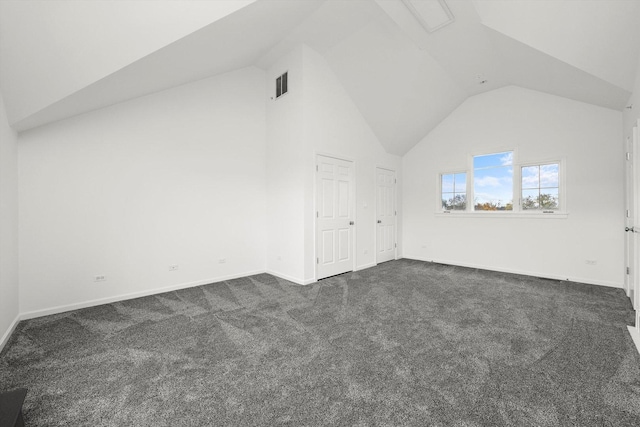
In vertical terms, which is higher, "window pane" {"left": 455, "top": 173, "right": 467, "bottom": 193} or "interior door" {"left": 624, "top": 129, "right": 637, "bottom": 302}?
"window pane" {"left": 455, "top": 173, "right": 467, "bottom": 193}

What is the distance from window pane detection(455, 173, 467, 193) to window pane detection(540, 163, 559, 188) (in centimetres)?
125

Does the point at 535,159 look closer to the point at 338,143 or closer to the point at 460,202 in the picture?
the point at 460,202

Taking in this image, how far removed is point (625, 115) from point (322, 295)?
5.02 m

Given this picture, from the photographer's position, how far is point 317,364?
2.00 meters

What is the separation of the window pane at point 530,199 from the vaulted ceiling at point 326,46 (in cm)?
159

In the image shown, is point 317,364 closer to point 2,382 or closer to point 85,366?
point 85,366

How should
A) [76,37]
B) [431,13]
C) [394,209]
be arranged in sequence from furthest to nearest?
[394,209]
[431,13]
[76,37]

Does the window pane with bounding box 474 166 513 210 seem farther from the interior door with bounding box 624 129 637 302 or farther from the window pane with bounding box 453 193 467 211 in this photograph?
the interior door with bounding box 624 129 637 302

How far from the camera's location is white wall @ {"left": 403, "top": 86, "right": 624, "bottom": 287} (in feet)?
13.5

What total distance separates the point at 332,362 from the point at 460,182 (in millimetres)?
5003

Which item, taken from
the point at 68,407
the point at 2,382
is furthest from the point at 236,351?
the point at 2,382

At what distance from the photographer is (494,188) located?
5219 millimetres

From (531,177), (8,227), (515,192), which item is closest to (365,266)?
Result: (515,192)

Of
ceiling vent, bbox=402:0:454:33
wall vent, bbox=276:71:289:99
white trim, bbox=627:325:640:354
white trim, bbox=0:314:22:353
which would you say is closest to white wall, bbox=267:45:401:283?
wall vent, bbox=276:71:289:99
